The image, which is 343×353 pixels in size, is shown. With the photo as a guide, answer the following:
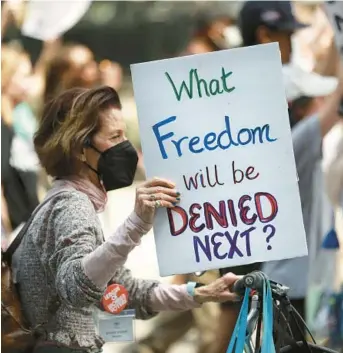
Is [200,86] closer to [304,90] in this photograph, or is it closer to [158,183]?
[158,183]

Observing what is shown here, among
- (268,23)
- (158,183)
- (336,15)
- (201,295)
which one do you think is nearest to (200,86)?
(158,183)

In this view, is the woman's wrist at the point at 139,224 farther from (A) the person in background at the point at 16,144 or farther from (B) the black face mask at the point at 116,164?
(A) the person in background at the point at 16,144

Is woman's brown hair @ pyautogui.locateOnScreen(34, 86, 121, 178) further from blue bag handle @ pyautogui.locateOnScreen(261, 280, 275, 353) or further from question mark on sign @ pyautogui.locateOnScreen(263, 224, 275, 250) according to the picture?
blue bag handle @ pyautogui.locateOnScreen(261, 280, 275, 353)

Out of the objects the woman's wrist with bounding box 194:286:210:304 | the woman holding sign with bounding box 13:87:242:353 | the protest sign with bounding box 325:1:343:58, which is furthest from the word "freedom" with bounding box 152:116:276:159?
the protest sign with bounding box 325:1:343:58

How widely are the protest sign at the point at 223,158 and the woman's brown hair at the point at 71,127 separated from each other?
0.46 metres

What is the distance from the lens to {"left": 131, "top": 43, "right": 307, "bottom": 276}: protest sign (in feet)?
11.1

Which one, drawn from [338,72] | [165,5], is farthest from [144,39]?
[338,72]

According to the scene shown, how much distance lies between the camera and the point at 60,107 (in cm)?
402

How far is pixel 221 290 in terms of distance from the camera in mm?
3678

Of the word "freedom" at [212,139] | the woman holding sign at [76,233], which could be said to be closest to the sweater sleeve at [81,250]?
the woman holding sign at [76,233]

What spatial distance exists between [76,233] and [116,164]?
1.49 feet

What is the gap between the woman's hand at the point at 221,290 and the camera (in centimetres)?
366

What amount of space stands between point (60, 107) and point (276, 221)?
1.05 m

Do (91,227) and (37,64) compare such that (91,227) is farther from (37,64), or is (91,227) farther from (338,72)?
(338,72)
